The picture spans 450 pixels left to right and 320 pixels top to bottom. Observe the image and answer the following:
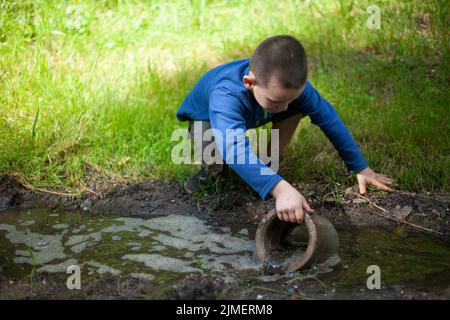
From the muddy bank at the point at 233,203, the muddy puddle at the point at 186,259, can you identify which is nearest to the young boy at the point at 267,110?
the muddy bank at the point at 233,203

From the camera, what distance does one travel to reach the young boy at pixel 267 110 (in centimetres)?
285

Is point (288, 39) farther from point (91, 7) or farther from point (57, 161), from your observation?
point (91, 7)

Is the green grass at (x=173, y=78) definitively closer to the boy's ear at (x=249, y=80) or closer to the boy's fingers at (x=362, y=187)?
the boy's fingers at (x=362, y=187)

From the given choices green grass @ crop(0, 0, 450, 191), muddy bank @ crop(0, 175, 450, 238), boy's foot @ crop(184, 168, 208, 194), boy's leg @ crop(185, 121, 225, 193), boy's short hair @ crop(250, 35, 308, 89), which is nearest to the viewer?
boy's short hair @ crop(250, 35, 308, 89)

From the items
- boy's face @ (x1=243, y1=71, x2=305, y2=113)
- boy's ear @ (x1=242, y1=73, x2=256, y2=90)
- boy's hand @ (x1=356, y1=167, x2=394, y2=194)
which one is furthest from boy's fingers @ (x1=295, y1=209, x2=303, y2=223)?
boy's hand @ (x1=356, y1=167, x2=394, y2=194)

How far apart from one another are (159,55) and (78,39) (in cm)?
68

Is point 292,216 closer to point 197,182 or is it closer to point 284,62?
point 284,62

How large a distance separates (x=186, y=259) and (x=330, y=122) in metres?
1.12

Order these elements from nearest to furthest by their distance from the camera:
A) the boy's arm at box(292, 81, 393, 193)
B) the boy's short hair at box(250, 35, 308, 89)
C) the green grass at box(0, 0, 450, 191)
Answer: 1. the boy's short hair at box(250, 35, 308, 89)
2. the boy's arm at box(292, 81, 393, 193)
3. the green grass at box(0, 0, 450, 191)

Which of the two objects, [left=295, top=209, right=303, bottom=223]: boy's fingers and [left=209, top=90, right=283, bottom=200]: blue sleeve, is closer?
[left=295, top=209, right=303, bottom=223]: boy's fingers

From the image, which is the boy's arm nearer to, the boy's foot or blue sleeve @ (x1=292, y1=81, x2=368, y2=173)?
blue sleeve @ (x1=292, y1=81, x2=368, y2=173)

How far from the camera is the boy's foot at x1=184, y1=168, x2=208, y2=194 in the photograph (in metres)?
3.80

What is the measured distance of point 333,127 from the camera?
11.3ft

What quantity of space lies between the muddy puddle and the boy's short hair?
919 millimetres
